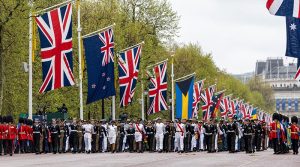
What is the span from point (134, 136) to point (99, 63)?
4455mm

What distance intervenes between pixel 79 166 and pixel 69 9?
47.9ft

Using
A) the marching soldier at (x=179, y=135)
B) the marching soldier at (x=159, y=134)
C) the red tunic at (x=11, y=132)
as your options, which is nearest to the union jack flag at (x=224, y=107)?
the marching soldier at (x=159, y=134)

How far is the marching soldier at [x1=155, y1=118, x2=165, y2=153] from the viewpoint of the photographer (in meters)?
47.3

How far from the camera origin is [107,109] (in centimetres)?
6856

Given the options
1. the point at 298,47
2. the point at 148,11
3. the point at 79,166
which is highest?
the point at 148,11

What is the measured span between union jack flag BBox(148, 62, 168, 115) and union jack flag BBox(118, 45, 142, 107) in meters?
4.99

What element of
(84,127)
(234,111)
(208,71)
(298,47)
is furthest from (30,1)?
(208,71)

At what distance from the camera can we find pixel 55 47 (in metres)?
41.3

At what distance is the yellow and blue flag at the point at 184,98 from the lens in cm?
5475

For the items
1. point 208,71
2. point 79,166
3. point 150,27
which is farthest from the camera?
point 208,71

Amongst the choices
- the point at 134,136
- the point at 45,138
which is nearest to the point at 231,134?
the point at 134,136

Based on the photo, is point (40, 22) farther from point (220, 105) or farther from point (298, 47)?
point (220, 105)

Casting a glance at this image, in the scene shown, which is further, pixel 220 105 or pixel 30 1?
pixel 220 105

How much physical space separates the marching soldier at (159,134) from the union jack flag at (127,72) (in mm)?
2685
